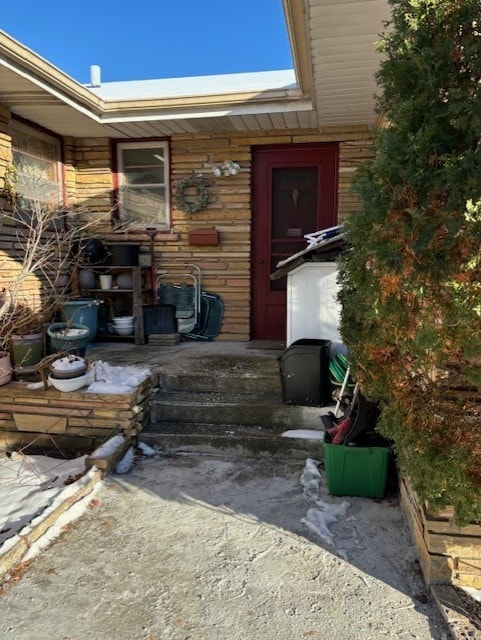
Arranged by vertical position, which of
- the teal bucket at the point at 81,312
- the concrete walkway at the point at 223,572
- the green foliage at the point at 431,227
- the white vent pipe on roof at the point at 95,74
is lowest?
the concrete walkway at the point at 223,572

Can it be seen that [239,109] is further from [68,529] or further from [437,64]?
[68,529]

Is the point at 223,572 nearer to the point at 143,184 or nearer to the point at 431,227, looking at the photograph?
the point at 431,227

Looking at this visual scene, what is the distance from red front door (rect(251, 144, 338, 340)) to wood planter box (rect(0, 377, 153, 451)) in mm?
2430

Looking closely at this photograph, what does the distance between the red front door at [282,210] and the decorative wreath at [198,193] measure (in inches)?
25.2

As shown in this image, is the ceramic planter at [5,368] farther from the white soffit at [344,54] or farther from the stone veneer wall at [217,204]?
the white soffit at [344,54]

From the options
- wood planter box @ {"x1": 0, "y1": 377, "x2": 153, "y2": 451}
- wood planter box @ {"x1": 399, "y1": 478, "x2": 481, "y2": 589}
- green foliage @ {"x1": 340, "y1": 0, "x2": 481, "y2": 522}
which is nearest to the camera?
green foliage @ {"x1": 340, "y1": 0, "x2": 481, "y2": 522}

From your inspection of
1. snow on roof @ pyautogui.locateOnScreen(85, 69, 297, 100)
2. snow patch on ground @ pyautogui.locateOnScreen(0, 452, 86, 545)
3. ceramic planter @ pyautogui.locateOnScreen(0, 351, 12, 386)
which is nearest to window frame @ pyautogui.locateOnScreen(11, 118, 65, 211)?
snow on roof @ pyautogui.locateOnScreen(85, 69, 297, 100)

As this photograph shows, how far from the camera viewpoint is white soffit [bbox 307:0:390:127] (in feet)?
9.70

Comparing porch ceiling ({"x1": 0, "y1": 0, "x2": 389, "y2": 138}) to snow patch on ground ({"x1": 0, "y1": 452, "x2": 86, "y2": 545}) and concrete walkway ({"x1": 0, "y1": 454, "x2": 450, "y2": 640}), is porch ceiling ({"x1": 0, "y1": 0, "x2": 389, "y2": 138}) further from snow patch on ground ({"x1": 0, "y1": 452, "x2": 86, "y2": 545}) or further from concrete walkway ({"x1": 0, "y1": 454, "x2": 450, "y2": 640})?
snow patch on ground ({"x1": 0, "y1": 452, "x2": 86, "y2": 545})

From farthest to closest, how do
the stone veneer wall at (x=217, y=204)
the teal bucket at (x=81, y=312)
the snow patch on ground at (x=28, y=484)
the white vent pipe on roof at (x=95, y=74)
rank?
the white vent pipe on roof at (x=95, y=74) → the stone veneer wall at (x=217, y=204) → the teal bucket at (x=81, y=312) → the snow patch on ground at (x=28, y=484)

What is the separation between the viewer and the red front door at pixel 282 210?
213 inches

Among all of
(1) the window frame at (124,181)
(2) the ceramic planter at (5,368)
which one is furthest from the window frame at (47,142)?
(2) the ceramic planter at (5,368)

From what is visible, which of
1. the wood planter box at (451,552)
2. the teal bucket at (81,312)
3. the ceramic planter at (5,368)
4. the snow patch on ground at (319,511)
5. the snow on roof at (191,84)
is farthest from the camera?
the snow on roof at (191,84)

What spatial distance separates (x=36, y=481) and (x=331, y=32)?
3792 mm
